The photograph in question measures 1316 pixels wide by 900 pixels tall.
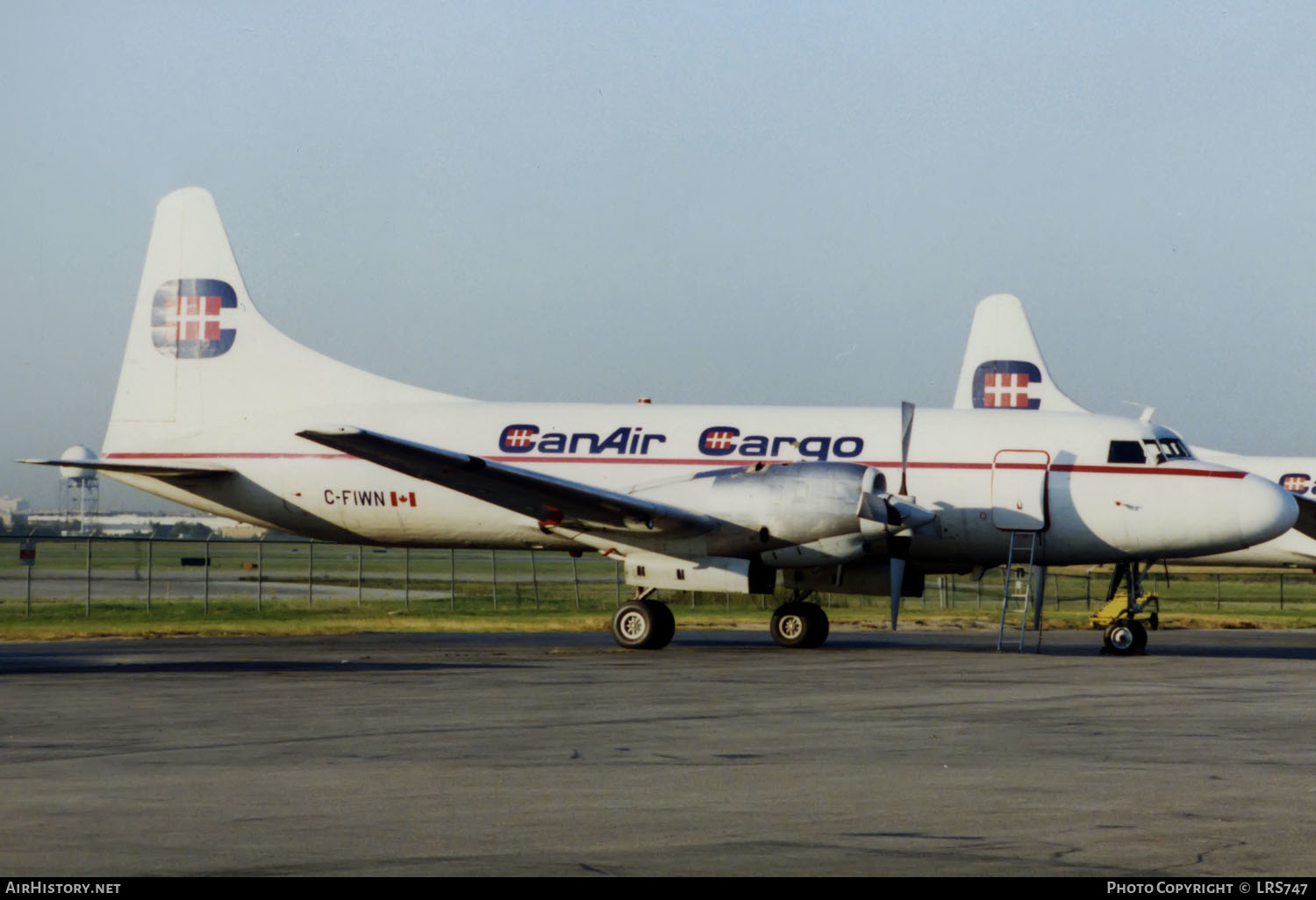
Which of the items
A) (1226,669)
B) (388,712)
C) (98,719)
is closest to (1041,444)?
(1226,669)

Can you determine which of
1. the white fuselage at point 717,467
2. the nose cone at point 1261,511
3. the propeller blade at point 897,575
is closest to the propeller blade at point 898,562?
the propeller blade at point 897,575

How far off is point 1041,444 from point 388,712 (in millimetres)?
13227

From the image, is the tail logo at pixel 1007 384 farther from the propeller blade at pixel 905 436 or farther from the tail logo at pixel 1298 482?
the propeller blade at pixel 905 436

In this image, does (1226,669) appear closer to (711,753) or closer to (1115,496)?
(1115,496)

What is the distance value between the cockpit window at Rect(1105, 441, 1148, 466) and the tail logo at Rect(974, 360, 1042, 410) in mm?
13752

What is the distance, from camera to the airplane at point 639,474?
74.0 ft

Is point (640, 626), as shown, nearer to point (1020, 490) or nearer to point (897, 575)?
point (897, 575)

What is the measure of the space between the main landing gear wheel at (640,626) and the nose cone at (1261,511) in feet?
29.2

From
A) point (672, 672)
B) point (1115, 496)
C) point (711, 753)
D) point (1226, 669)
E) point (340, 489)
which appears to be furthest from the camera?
point (340, 489)

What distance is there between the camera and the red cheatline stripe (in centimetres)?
2336

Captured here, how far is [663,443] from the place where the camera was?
24.9 metres

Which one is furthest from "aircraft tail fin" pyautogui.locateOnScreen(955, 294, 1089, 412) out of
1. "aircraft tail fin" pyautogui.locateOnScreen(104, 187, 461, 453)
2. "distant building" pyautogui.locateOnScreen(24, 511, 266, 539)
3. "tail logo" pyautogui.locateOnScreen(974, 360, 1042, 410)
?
"distant building" pyautogui.locateOnScreen(24, 511, 266, 539)

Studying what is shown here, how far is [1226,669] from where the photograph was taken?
2023 cm

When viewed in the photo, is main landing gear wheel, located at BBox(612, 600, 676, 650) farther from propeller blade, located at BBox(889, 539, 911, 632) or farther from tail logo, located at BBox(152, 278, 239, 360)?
tail logo, located at BBox(152, 278, 239, 360)
